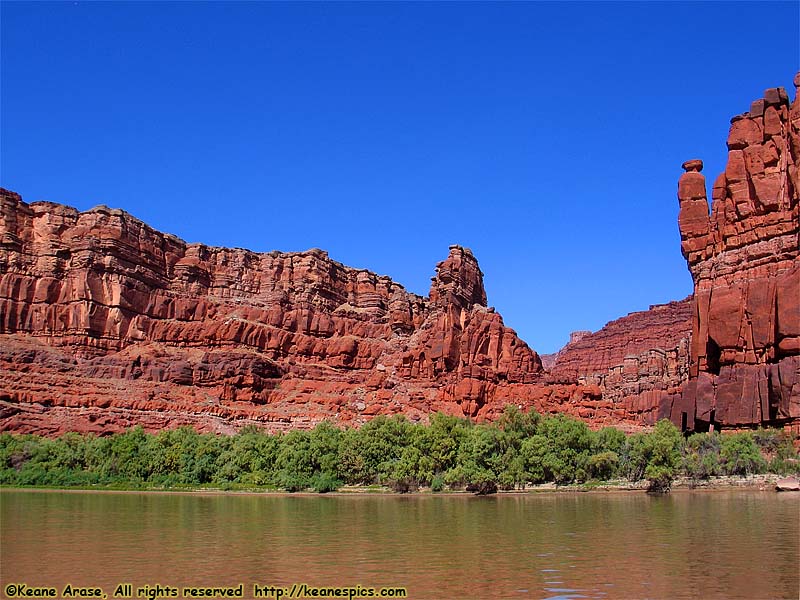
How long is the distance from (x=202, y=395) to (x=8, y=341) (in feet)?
82.4

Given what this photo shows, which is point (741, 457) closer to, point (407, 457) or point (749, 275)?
point (749, 275)

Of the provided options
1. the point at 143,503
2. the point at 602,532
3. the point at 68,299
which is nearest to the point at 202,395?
the point at 68,299

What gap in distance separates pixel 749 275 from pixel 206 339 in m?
69.7

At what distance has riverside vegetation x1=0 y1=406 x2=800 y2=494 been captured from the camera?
187 feet

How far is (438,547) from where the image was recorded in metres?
26.5

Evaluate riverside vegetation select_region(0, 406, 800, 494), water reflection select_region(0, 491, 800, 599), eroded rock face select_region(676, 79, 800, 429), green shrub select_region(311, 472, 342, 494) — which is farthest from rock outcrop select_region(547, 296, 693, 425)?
water reflection select_region(0, 491, 800, 599)

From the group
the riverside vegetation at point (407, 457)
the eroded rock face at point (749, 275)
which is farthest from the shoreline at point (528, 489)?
the eroded rock face at point (749, 275)

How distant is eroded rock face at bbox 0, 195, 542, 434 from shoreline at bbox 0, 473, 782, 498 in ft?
77.6

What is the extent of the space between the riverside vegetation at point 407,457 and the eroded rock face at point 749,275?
5.46 metres

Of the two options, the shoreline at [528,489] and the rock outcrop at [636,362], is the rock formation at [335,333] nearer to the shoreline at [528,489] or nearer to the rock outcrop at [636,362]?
the rock outcrop at [636,362]

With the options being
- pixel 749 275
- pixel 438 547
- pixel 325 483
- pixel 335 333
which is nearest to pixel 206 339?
pixel 335 333

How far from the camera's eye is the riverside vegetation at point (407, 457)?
57094mm

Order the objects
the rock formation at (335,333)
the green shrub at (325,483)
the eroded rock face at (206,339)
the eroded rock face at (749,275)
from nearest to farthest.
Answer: the green shrub at (325,483), the eroded rock face at (749,275), the rock formation at (335,333), the eroded rock face at (206,339)

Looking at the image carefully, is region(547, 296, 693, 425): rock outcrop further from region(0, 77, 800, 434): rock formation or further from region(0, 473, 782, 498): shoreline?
region(0, 473, 782, 498): shoreline
